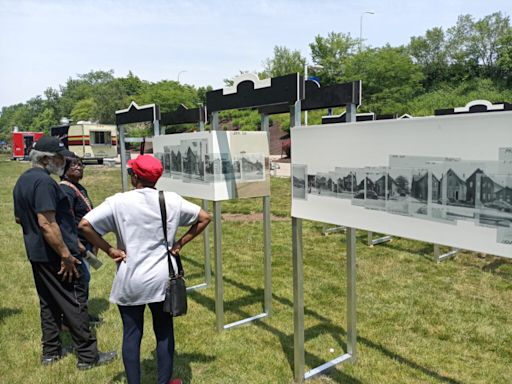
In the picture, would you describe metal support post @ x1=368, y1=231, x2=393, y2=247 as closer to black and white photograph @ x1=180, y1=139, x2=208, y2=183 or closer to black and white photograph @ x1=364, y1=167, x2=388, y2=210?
black and white photograph @ x1=180, y1=139, x2=208, y2=183

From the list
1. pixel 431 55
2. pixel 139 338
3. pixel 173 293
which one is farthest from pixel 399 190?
pixel 431 55

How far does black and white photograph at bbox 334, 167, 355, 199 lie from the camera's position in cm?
291

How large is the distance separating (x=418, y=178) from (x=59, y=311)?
2.96 metres

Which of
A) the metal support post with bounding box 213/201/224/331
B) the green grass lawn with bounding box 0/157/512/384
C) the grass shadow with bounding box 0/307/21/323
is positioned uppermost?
the metal support post with bounding box 213/201/224/331

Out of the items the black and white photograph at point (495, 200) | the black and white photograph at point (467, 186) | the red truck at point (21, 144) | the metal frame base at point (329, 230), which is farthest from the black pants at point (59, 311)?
the red truck at point (21, 144)

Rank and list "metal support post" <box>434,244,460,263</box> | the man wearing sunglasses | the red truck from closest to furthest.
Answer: the man wearing sunglasses, "metal support post" <box>434,244,460,263</box>, the red truck

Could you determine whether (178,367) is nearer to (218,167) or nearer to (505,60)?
(218,167)

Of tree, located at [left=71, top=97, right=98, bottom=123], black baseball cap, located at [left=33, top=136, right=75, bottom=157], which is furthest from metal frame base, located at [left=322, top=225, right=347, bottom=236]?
tree, located at [left=71, top=97, right=98, bottom=123]

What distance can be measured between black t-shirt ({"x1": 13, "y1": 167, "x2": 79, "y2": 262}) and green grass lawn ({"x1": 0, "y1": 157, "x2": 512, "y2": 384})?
984mm

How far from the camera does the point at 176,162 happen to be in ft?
16.6

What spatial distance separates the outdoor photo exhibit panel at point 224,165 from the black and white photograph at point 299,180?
3.62ft

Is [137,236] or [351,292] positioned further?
[351,292]

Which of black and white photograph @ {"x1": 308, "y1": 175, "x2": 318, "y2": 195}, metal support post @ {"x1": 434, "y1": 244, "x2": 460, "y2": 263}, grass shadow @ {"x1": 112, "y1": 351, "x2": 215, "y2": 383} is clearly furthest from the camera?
metal support post @ {"x1": 434, "y1": 244, "x2": 460, "y2": 263}

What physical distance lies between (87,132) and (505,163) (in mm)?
28541
